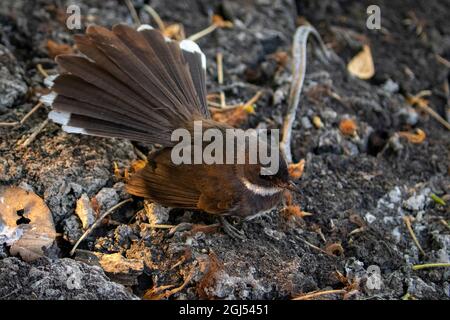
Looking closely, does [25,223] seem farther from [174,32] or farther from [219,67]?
[174,32]

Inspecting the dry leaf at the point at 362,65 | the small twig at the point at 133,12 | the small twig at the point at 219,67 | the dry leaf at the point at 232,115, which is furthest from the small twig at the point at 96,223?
the dry leaf at the point at 362,65

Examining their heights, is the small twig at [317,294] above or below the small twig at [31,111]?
below

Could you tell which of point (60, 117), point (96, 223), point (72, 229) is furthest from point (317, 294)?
point (60, 117)

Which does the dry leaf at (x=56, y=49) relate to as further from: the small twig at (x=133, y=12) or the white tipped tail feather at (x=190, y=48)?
the white tipped tail feather at (x=190, y=48)

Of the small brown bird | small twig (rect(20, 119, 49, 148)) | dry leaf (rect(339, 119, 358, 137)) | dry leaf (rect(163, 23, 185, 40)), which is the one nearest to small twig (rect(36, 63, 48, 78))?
small twig (rect(20, 119, 49, 148))

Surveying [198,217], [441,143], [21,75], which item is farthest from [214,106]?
[441,143]

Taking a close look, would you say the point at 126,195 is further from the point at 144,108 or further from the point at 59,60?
the point at 59,60
